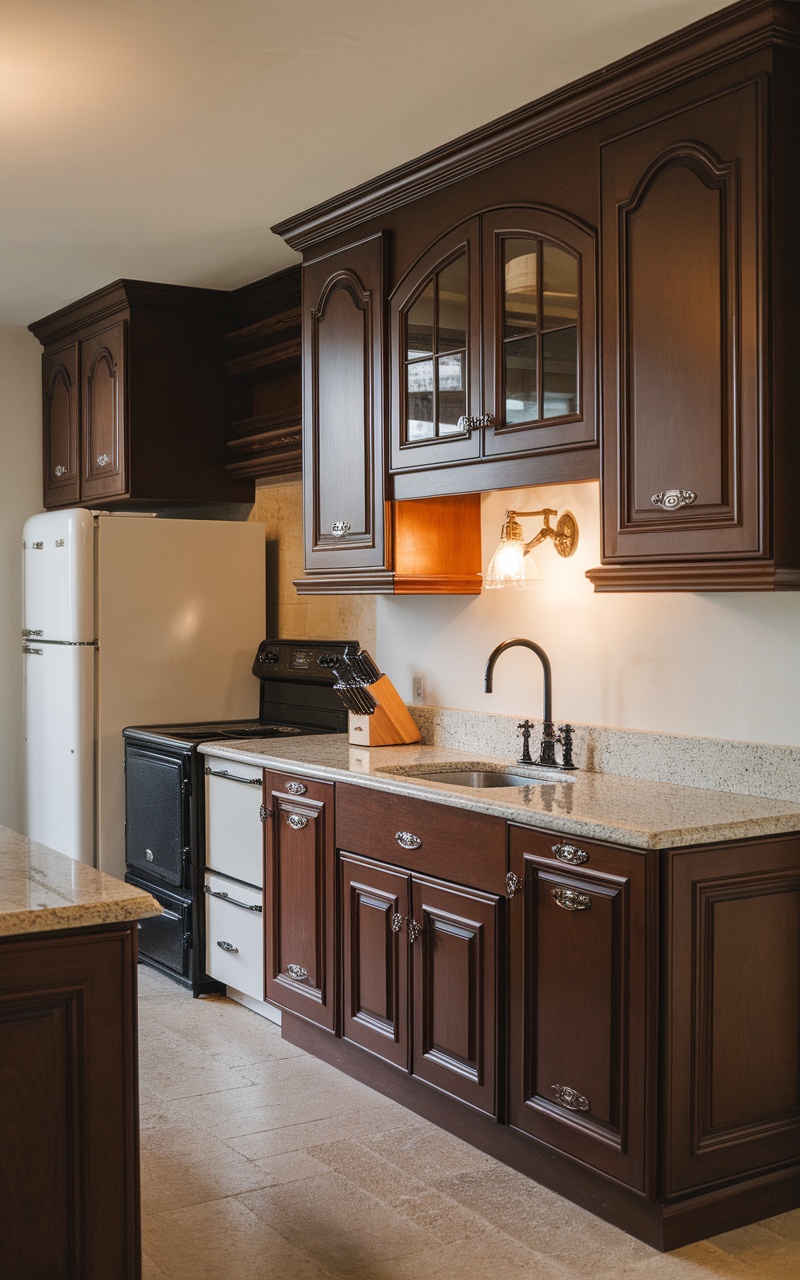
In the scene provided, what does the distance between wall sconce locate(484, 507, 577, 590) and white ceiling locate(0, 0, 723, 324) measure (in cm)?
108

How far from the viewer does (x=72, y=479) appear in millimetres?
5352

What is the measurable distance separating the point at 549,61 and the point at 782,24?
0.55m

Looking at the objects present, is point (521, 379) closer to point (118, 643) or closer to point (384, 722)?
point (384, 722)

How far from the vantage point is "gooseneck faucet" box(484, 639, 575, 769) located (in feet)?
11.0

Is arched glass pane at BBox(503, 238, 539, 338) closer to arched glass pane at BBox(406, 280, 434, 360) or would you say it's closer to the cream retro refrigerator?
arched glass pane at BBox(406, 280, 434, 360)

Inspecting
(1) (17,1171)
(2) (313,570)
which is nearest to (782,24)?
(2) (313,570)

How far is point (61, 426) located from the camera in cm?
545

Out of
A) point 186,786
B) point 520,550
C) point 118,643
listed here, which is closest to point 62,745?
point 118,643

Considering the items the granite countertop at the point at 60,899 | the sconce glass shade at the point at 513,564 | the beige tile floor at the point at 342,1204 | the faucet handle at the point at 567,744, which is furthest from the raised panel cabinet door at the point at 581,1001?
the granite countertop at the point at 60,899

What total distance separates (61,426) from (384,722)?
2435 millimetres

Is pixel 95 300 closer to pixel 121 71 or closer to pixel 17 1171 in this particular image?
pixel 121 71

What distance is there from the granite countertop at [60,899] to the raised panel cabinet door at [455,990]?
1077 mm

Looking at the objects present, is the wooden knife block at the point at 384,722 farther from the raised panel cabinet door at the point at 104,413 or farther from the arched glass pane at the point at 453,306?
the raised panel cabinet door at the point at 104,413

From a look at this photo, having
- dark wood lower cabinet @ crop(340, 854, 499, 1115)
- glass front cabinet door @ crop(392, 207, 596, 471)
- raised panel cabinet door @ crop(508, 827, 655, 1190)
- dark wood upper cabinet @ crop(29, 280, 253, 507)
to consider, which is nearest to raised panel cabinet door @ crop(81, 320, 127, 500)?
dark wood upper cabinet @ crop(29, 280, 253, 507)
